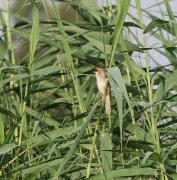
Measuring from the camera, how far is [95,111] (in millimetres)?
1562

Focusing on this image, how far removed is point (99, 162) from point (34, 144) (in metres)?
0.24

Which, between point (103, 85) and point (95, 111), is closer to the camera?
point (103, 85)

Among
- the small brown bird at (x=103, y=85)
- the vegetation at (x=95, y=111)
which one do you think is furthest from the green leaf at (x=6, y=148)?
the small brown bird at (x=103, y=85)

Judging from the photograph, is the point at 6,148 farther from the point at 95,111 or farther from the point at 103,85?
the point at 103,85

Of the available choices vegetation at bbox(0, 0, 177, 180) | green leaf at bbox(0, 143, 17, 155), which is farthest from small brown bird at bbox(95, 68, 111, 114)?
green leaf at bbox(0, 143, 17, 155)

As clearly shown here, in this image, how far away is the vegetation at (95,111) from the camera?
1.46 m

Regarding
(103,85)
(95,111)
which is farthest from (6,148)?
(103,85)

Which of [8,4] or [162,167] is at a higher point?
[8,4]

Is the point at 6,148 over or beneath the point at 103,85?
beneath

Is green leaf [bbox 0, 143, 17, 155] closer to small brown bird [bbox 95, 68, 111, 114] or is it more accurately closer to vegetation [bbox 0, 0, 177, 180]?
vegetation [bbox 0, 0, 177, 180]

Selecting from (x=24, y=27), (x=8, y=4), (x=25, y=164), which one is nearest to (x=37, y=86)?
(x=24, y=27)

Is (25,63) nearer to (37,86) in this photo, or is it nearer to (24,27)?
(37,86)

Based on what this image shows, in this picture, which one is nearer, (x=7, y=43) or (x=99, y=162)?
(x=99, y=162)

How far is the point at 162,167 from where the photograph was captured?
1453mm
